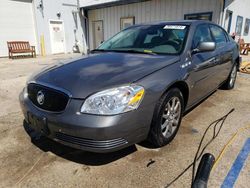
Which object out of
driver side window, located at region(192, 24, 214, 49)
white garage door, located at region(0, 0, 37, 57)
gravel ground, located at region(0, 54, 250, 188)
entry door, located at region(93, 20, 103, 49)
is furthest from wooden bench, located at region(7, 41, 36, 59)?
driver side window, located at region(192, 24, 214, 49)

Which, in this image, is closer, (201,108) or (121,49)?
(121,49)

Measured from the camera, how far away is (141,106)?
6.31 ft

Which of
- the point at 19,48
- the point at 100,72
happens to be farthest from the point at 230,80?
the point at 19,48

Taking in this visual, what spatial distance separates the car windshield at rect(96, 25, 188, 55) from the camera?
9.20ft

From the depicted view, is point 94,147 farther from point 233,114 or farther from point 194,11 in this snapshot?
point 194,11

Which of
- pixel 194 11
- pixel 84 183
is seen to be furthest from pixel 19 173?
pixel 194 11

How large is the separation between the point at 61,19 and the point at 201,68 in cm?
1378

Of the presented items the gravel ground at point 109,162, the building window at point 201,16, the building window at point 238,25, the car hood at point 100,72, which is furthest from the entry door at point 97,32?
the car hood at point 100,72

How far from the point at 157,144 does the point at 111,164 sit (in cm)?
58

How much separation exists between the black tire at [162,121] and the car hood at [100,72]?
0.34 m

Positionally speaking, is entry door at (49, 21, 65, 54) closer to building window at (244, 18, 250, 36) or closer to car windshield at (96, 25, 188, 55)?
car windshield at (96, 25, 188, 55)

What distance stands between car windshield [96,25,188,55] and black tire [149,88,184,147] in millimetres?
609

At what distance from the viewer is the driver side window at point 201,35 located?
296 cm

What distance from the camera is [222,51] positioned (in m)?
3.79
